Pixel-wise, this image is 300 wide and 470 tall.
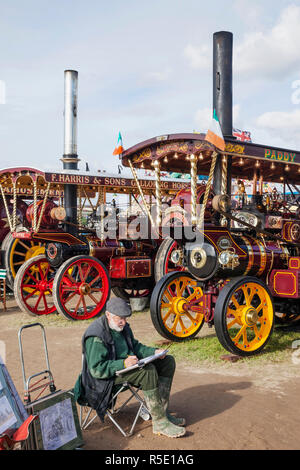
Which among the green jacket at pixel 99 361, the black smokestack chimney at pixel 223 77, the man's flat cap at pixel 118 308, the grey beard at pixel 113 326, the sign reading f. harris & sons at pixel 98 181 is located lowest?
the green jacket at pixel 99 361

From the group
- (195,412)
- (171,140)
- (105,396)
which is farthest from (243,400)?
(171,140)

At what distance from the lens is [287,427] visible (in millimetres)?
3125

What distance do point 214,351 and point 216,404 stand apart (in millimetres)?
1400

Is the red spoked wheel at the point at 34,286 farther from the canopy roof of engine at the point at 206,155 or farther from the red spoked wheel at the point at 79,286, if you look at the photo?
the canopy roof of engine at the point at 206,155

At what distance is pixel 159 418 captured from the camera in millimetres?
2990

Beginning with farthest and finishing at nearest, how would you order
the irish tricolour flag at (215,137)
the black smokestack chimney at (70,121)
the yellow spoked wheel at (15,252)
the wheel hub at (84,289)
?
the black smokestack chimney at (70,121), the yellow spoked wheel at (15,252), the wheel hub at (84,289), the irish tricolour flag at (215,137)

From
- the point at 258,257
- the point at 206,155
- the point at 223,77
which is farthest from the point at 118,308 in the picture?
the point at 223,77

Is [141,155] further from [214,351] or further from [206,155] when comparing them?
[214,351]

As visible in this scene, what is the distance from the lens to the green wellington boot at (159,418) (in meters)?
2.95

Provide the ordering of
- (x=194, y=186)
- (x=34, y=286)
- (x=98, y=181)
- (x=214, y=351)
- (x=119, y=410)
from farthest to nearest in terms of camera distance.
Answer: (x=98, y=181)
(x=34, y=286)
(x=214, y=351)
(x=194, y=186)
(x=119, y=410)

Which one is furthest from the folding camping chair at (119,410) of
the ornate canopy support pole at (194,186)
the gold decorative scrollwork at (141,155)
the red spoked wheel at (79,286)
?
the red spoked wheel at (79,286)

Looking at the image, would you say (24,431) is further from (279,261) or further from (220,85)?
(220,85)

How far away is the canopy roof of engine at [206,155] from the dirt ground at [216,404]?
217 centimetres

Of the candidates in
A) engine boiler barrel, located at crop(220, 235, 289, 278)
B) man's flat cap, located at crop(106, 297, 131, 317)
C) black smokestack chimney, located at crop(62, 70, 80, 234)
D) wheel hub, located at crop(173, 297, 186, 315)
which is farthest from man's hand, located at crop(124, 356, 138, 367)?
black smokestack chimney, located at crop(62, 70, 80, 234)
